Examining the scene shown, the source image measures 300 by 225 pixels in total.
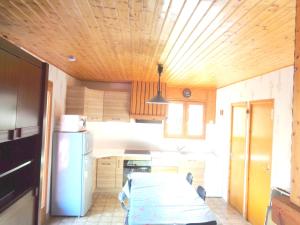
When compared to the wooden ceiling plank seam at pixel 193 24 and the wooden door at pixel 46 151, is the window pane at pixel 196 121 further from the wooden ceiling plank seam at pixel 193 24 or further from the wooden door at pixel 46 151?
the wooden ceiling plank seam at pixel 193 24

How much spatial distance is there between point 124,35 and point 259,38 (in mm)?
1231

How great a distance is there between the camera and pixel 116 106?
5719 mm

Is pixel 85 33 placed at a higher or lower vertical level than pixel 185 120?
higher

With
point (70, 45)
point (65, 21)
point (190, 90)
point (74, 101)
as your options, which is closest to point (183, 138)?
point (190, 90)

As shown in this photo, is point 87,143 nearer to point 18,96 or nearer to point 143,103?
point 143,103

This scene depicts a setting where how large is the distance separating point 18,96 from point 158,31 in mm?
1284

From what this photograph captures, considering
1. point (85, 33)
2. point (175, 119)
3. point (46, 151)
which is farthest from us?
point (175, 119)

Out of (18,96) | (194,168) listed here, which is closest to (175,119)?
(194,168)

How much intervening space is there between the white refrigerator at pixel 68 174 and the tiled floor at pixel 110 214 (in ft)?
0.61

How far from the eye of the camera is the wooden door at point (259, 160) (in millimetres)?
3895

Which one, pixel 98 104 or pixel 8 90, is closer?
pixel 8 90

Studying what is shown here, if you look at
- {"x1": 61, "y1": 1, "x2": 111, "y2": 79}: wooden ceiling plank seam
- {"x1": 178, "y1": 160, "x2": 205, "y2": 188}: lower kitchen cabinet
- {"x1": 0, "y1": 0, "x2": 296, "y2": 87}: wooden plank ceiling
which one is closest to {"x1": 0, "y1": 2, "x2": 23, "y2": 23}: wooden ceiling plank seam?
{"x1": 0, "y1": 0, "x2": 296, "y2": 87}: wooden plank ceiling

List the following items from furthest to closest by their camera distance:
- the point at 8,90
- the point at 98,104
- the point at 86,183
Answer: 1. the point at 98,104
2. the point at 86,183
3. the point at 8,90

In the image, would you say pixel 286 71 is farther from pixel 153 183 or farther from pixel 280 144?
pixel 153 183
